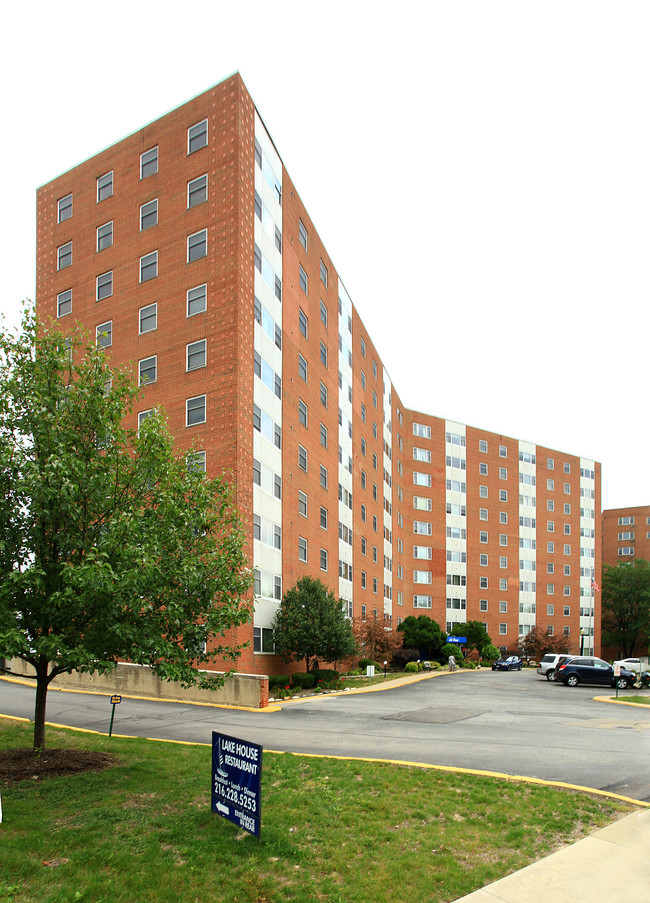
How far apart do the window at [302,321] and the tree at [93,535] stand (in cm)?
2767

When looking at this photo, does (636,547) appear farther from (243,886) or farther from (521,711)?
(243,886)

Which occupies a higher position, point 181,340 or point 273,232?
point 273,232

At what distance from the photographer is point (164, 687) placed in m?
25.0

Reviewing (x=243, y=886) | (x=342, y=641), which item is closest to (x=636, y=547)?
(x=342, y=641)

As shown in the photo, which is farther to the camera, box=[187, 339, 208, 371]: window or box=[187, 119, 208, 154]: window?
box=[187, 119, 208, 154]: window

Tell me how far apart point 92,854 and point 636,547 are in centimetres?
11721

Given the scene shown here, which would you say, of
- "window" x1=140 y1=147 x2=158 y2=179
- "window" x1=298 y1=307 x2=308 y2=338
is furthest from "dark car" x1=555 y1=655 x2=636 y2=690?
"window" x1=140 y1=147 x2=158 y2=179

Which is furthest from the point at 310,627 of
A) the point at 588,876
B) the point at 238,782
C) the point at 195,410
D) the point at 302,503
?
the point at 588,876

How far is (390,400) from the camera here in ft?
225

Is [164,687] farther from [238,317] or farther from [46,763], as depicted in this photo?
[238,317]

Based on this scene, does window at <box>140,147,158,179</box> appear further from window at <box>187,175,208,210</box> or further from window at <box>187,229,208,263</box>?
window at <box>187,229,208,263</box>

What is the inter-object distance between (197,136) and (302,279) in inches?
398

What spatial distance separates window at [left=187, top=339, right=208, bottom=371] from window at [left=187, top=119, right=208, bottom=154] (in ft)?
31.5

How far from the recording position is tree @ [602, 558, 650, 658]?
320 ft
